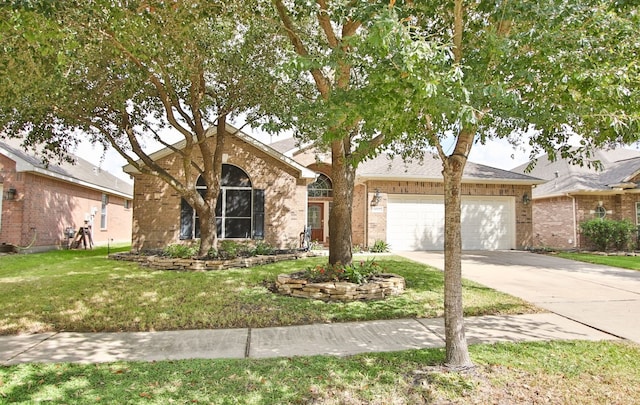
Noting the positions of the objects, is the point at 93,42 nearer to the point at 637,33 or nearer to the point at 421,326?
the point at 421,326

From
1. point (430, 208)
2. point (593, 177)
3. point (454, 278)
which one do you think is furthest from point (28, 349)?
point (593, 177)

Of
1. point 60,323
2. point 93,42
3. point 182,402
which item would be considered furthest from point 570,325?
point 93,42

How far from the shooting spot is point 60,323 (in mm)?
5211

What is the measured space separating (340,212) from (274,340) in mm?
3684

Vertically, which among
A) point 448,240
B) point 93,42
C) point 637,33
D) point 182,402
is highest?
point 93,42

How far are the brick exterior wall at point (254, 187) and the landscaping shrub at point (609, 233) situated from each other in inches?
463

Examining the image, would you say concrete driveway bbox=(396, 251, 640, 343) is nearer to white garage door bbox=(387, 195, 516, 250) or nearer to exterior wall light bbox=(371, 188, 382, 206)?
white garage door bbox=(387, 195, 516, 250)

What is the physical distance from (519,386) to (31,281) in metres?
9.25

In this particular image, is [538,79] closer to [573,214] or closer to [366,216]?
[366,216]

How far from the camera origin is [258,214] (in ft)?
45.0

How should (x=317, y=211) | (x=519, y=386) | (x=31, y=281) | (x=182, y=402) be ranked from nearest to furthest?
(x=182, y=402) < (x=519, y=386) < (x=31, y=281) < (x=317, y=211)

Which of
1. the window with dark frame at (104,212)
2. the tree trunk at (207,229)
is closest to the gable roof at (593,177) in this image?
the tree trunk at (207,229)

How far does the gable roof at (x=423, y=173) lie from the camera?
15.4 m

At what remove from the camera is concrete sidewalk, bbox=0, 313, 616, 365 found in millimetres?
4102
